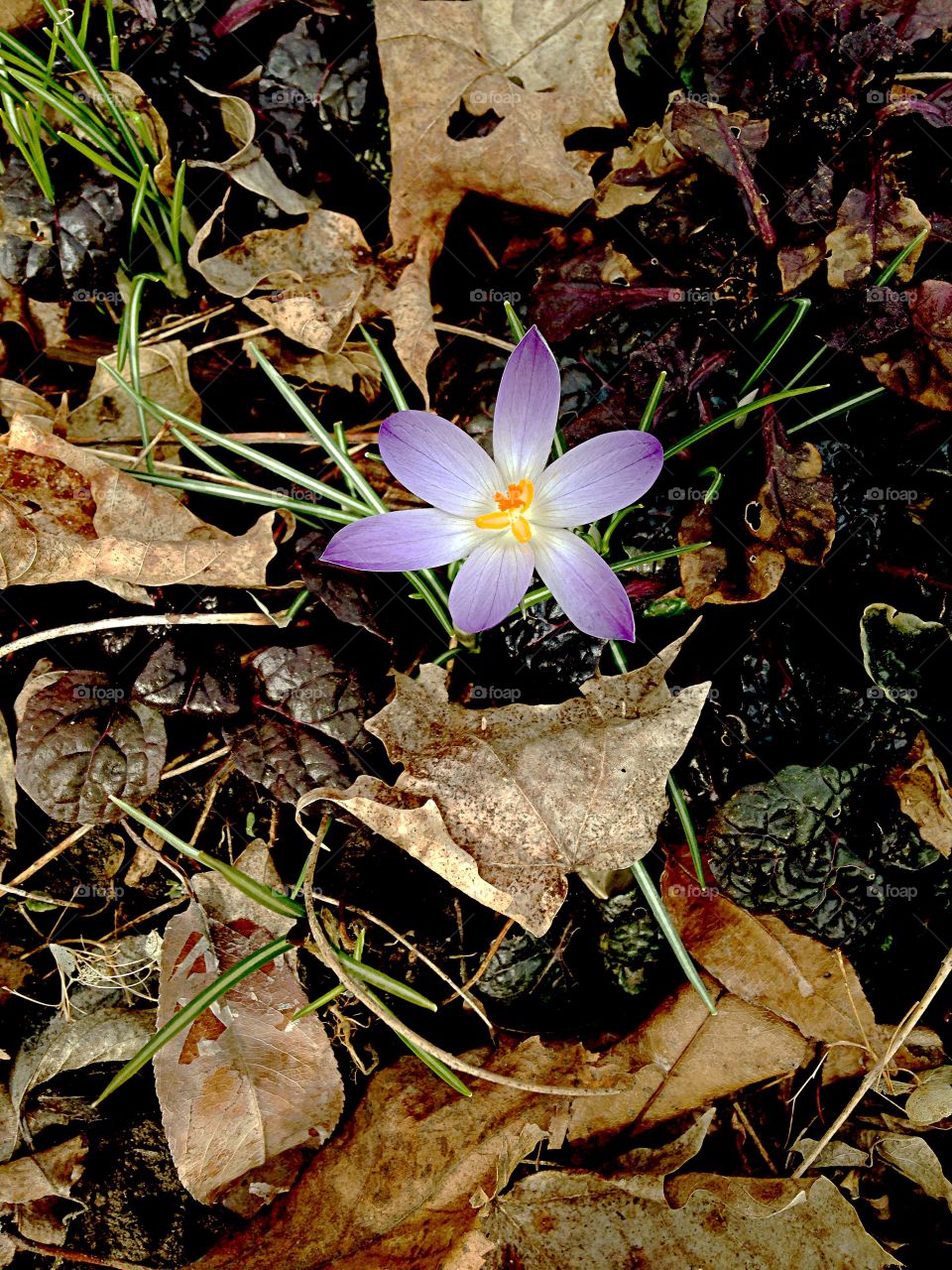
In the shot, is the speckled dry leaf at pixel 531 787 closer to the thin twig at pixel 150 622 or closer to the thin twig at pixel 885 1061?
the thin twig at pixel 150 622

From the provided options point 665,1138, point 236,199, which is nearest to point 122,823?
point 665,1138

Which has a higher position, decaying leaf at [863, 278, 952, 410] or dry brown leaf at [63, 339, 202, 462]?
decaying leaf at [863, 278, 952, 410]

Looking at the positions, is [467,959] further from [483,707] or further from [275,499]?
[275,499]

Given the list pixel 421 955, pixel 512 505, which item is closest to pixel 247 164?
pixel 512 505

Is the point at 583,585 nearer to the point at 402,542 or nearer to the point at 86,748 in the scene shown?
the point at 402,542

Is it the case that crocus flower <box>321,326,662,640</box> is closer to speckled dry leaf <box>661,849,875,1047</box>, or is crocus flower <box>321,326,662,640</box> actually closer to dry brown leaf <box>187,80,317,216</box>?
speckled dry leaf <box>661,849,875,1047</box>

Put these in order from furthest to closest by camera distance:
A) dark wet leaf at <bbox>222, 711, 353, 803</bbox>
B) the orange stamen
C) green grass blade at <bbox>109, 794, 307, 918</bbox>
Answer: dark wet leaf at <bbox>222, 711, 353, 803</bbox>, green grass blade at <bbox>109, 794, 307, 918</bbox>, the orange stamen

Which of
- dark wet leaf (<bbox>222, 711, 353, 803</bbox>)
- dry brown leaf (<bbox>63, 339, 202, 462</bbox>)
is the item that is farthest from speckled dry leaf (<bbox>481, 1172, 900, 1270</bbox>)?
dry brown leaf (<bbox>63, 339, 202, 462</bbox>)

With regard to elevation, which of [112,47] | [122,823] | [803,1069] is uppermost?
[112,47]
